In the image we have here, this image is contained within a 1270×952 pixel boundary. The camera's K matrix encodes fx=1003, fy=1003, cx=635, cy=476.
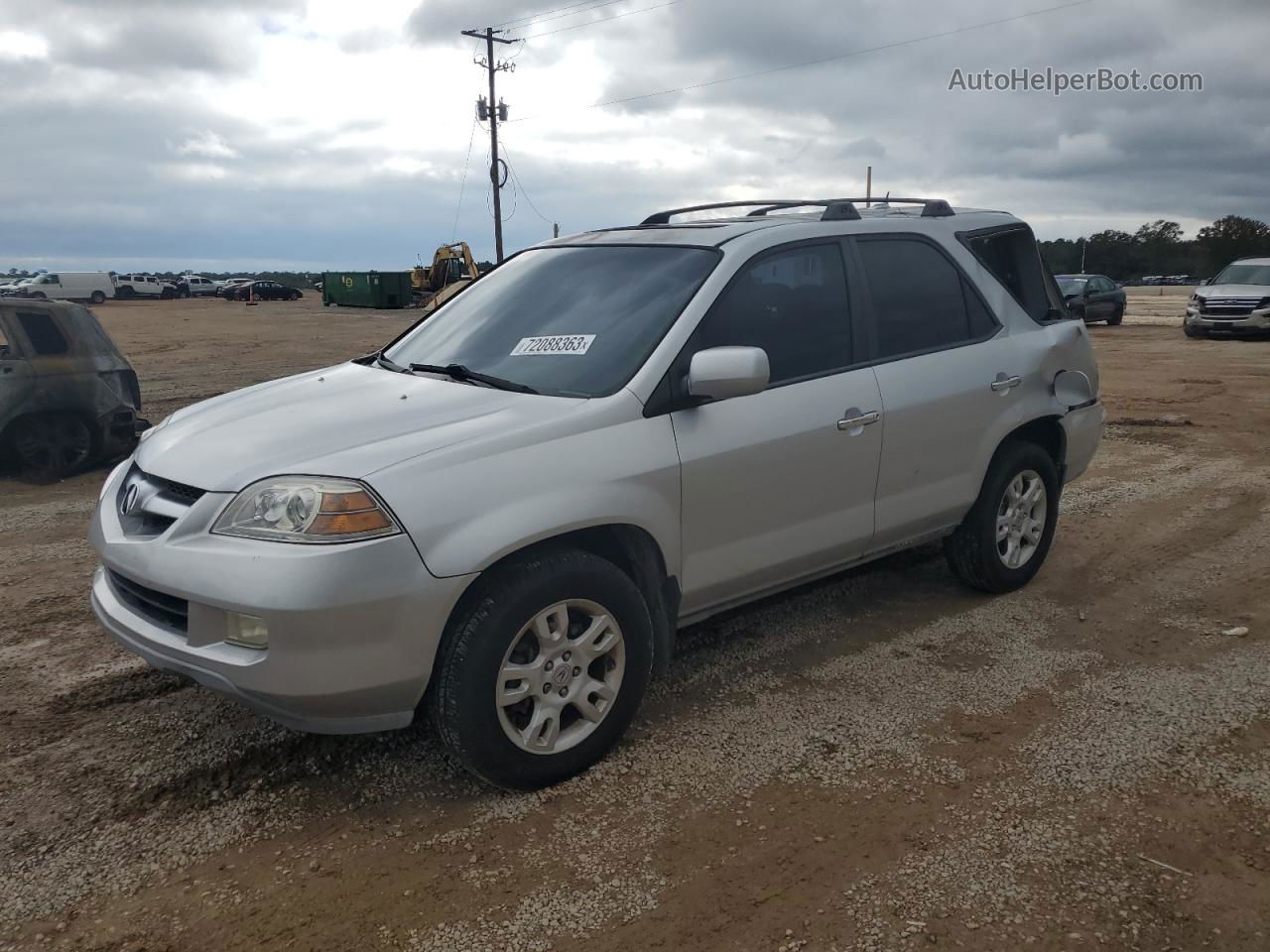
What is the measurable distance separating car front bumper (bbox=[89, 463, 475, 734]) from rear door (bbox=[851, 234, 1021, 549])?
7.17 feet

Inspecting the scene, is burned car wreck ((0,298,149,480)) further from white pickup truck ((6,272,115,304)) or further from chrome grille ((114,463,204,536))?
white pickup truck ((6,272,115,304))

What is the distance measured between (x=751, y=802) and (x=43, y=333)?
23.6 feet

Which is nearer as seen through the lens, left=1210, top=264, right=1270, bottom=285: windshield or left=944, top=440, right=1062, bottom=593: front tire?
left=944, top=440, right=1062, bottom=593: front tire

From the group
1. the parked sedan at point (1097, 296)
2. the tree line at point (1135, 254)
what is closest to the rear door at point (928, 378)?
the parked sedan at point (1097, 296)

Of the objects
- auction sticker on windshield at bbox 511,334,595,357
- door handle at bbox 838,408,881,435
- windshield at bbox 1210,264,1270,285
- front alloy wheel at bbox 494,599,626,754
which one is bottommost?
front alloy wheel at bbox 494,599,626,754

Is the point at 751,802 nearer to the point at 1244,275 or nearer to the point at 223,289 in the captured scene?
the point at 1244,275

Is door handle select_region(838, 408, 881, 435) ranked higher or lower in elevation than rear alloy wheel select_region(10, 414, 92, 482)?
higher

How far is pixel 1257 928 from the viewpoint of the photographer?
2.61 m

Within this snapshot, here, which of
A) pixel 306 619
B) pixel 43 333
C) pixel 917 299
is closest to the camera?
pixel 306 619

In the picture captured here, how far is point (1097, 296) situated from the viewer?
1070 inches

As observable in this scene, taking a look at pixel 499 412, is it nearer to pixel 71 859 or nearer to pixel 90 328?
pixel 71 859

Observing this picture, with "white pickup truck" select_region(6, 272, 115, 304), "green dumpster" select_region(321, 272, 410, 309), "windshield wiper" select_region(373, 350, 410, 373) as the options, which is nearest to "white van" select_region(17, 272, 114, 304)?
"white pickup truck" select_region(6, 272, 115, 304)

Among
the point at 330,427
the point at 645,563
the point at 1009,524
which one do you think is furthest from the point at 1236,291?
the point at 330,427

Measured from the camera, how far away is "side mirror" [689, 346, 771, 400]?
3.37m
